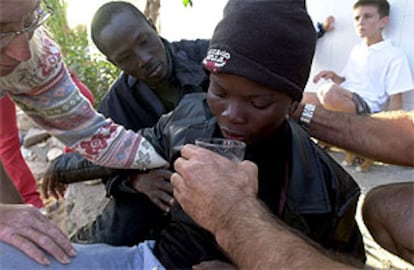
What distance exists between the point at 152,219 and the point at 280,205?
748 millimetres

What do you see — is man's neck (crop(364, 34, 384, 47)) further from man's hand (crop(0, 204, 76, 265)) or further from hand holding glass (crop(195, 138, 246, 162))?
man's hand (crop(0, 204, 76, 265))

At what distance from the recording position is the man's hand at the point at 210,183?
1.39 m

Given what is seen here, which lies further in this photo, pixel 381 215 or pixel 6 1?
pixel 381 215

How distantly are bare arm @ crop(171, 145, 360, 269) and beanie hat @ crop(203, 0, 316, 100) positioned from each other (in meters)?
0.32

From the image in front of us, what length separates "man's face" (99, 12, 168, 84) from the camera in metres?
2.66

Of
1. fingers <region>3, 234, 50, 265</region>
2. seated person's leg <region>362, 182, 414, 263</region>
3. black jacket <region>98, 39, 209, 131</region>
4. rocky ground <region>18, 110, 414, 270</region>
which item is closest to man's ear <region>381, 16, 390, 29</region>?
rocky ground <region>18, 110, 414, 270</region>

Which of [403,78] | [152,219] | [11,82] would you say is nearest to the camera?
[11,82]

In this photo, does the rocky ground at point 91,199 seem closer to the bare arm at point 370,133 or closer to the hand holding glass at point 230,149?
the bare arm at point 370,133

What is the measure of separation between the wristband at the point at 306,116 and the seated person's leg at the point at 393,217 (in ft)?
1.50

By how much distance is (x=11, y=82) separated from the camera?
1.67 metres

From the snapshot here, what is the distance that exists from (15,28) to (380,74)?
423 centimetres

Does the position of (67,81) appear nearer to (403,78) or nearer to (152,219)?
(152,219)

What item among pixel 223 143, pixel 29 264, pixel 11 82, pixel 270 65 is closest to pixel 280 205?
pixel 223 143

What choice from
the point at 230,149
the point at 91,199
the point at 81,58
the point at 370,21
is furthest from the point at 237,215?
the point at 81,58
